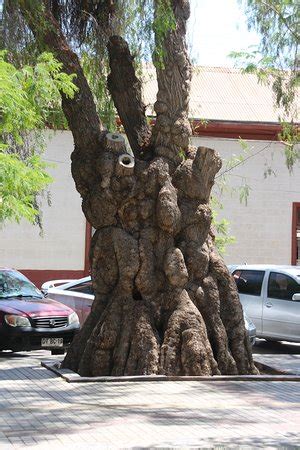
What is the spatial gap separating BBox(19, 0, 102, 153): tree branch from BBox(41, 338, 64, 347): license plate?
13.7 ft

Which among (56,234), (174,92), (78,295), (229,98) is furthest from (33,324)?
(229,98)

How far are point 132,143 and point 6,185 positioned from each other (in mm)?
3362

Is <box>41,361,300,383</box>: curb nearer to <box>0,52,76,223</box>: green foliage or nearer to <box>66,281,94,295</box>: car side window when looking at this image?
<box>0,52,76,223</box>: green foliage

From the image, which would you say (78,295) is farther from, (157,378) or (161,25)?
(161,25)

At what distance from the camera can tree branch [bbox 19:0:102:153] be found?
14.0 metres

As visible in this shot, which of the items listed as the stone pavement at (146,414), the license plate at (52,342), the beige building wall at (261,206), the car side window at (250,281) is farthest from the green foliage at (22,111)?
the beige building wall at (261,206)

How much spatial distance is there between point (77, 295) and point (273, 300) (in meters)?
3.99

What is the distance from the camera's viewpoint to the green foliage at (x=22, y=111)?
11406 millimetres

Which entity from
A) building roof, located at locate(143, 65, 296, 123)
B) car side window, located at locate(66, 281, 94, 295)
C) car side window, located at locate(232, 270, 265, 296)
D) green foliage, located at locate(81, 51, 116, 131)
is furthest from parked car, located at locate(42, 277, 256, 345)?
building roof, located at locate(143, 65, 296, 123)

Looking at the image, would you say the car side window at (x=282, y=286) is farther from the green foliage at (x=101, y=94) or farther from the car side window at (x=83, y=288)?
the green foliage at (x=101, y=94)

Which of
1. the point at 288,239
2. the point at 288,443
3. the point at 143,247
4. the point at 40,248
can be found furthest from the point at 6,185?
the point at 288,239

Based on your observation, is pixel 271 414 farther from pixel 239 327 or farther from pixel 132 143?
pixel 132 143

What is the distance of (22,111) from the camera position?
11.6 m

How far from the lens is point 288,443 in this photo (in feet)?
28.4
